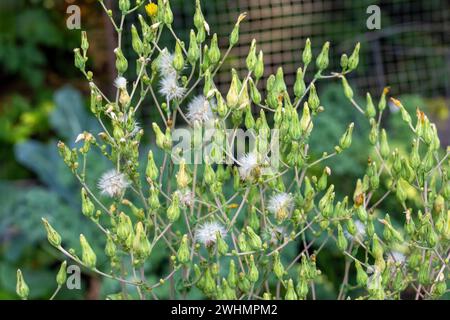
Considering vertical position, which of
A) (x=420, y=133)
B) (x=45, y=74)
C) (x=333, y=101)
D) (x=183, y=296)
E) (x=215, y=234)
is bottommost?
(x=183, y=296)

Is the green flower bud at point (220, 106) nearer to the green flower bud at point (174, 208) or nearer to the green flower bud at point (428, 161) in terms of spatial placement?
the green flower bud at point (174, 208)

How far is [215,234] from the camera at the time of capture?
1160 mm

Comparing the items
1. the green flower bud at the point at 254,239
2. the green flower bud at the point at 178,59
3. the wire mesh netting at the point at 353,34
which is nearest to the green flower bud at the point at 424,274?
the green flower bud at the point at 254,239

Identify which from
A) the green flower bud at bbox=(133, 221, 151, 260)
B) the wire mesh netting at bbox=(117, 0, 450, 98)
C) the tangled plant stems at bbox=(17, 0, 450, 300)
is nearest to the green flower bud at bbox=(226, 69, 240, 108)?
the tangled plant stems at bbox=(17, 0, 450, 300)

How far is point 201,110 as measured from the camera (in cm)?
118

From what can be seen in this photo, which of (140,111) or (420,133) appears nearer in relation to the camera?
(420,133)

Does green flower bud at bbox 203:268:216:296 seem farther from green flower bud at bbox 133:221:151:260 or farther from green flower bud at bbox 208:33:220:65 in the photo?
green flower bud at bbox 208:33:220:65

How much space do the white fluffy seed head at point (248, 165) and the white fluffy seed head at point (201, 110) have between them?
87mm

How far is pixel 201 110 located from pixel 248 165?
0.39 feet

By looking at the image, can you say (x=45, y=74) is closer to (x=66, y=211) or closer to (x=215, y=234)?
(x=66, y=211)

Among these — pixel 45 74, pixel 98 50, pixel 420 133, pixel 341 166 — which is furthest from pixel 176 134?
pixel 45 74

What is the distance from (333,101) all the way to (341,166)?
41 cm

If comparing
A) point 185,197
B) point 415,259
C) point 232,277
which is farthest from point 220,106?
point 415,259

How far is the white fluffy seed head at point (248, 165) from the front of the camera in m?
1.11
